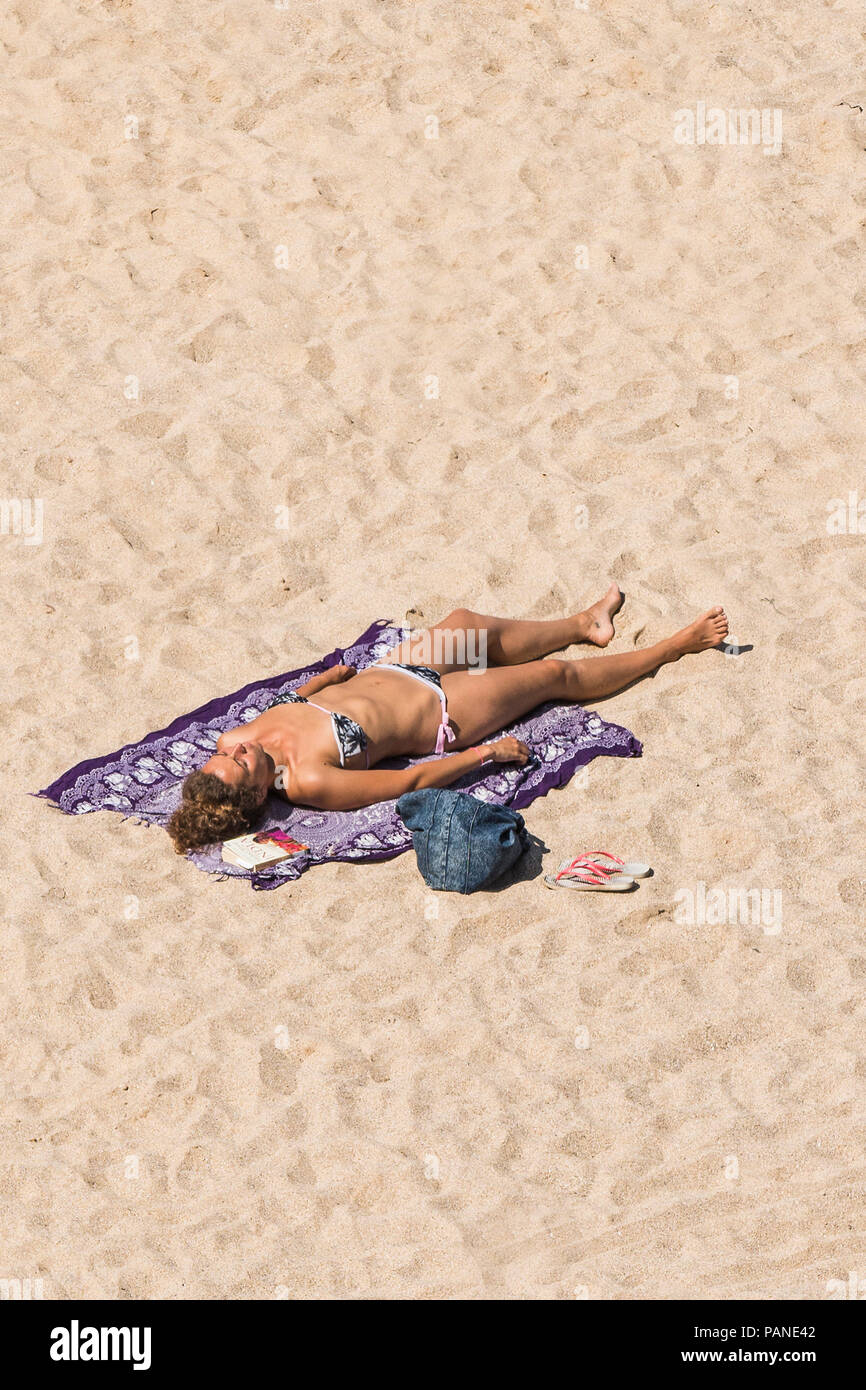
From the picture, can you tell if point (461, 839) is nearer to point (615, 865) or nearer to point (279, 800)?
point (615, 865)

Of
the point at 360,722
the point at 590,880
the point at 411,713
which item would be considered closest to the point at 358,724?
the point at 360,722

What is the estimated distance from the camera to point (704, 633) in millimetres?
5938

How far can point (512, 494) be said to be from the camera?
21.7 feet

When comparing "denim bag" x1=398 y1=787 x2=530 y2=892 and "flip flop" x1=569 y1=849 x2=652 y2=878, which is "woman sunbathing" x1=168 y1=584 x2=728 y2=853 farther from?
"flip flop" x1=569 y1=849 x2=652 y2=878

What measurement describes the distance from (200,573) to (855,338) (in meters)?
3.23

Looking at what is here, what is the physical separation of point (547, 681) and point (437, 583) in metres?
0.79

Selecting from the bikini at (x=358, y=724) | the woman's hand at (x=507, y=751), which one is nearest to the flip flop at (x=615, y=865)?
the woman's hand at (x=507, y=751)

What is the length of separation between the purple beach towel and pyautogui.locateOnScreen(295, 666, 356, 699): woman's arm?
145 millimetres

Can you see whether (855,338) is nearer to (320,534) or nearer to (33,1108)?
(320,534)

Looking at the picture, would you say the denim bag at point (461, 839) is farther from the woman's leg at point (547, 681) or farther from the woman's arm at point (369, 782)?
the woman's leg at point (547, 681)

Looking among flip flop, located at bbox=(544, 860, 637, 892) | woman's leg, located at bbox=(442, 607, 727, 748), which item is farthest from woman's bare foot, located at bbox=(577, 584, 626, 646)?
flip flop, located at bbox=(544, 860, 637, 892)

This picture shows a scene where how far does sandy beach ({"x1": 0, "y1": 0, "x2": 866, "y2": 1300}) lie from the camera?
4.25m

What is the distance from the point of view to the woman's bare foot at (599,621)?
612 centimetres

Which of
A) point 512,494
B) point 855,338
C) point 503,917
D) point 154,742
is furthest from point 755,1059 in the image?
point 855,338
